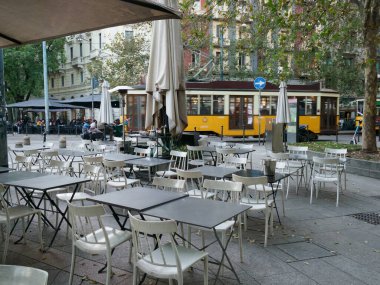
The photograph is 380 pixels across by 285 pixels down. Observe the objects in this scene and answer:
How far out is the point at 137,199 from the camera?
4.06 meters

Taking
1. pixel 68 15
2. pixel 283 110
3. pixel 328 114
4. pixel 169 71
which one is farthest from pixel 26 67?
pixel 68 15

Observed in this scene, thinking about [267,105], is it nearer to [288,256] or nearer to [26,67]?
[288,256]

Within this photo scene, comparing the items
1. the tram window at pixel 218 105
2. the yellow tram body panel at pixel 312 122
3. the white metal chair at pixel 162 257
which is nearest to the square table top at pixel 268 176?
the white metal chair at pixel 162 257

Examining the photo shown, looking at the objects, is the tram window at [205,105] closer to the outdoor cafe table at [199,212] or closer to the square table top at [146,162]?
the square table top at [146,162]

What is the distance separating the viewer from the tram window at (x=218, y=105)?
20.3m

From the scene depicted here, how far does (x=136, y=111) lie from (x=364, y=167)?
13058 mm

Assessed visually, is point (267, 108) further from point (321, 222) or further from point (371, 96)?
point (321, 222)

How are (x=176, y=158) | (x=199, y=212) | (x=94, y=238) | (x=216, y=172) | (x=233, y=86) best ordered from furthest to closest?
(x=233, y=86) → (x=176, y=158) → (x=216, y=172) → (x=94, y=238) → (x=199, y=212)

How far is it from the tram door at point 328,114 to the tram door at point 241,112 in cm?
465

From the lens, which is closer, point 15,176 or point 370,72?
point 15,176

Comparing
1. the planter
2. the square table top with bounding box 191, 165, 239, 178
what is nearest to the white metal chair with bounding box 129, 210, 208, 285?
the square table top with bounding box 191, 165, 239, 178

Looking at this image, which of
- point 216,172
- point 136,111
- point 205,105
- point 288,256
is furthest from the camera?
point 136,111

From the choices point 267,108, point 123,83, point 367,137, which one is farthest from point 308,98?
point 123,83

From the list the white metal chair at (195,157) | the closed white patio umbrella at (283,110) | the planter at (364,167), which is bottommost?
the planter at (364,167)
